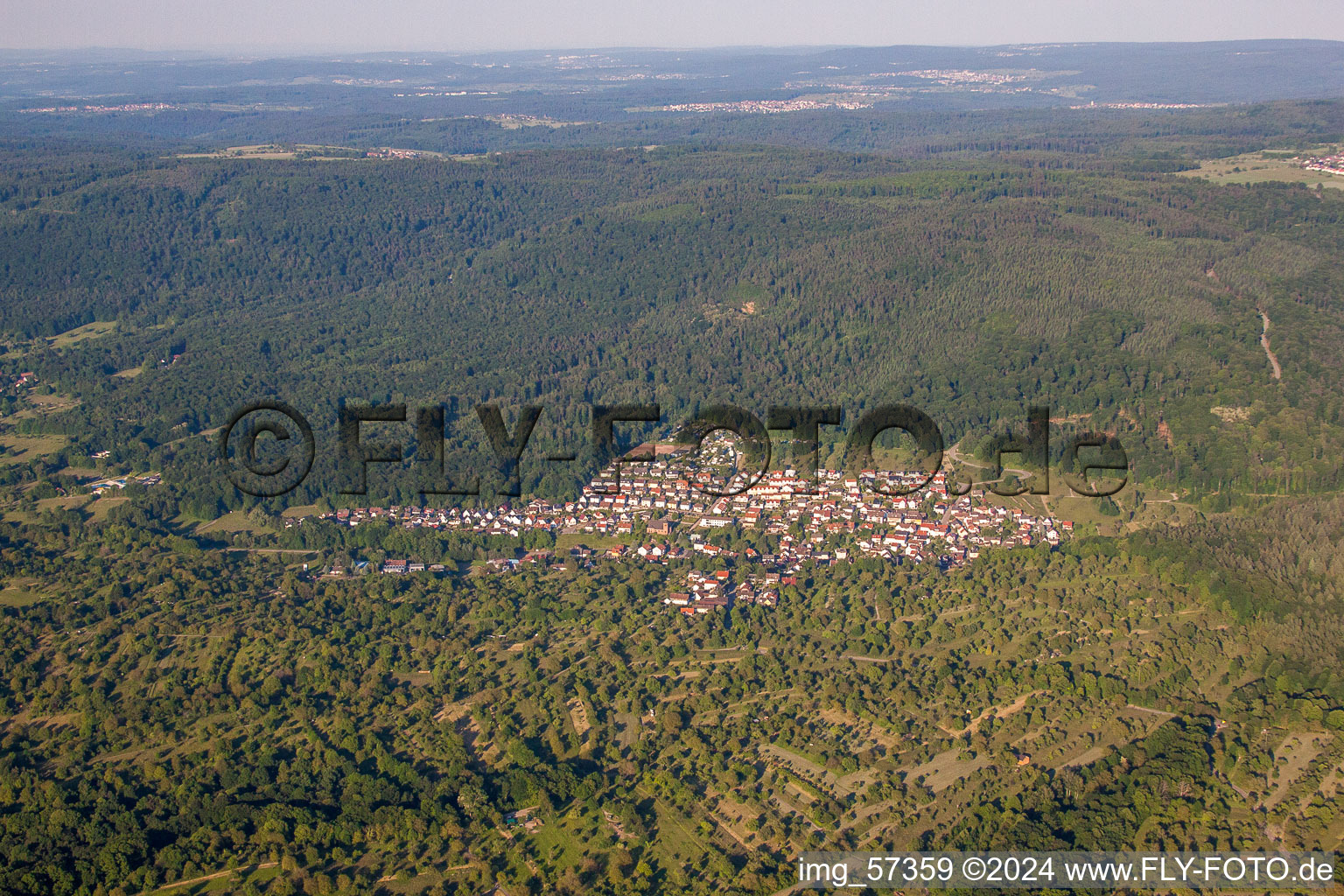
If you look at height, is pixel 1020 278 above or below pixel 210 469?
above

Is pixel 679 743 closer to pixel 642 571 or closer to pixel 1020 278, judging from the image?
pixel 642 571

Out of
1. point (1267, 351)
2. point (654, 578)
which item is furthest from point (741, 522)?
point (1267, 351)

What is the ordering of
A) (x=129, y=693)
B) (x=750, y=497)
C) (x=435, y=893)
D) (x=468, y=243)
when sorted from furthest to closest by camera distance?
(x=468, y=243), (x=750, y=497), (x=129, y=693), (x=435, y=893)

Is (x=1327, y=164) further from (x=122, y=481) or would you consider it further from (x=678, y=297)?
(x=122, y=481)

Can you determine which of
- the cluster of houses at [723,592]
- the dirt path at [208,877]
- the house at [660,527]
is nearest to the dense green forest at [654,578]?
the dirt path at [208,877]

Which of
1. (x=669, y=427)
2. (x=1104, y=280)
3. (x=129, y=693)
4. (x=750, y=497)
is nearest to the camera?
(x=129, y=693)

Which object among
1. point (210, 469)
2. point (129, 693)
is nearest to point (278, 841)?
point (129, 693)

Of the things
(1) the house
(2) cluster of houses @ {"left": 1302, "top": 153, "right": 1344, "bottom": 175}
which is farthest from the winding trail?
(2) cluster of houses @ {"left": 1302, "top": 153, "right": 1344, "bottom": 175}
